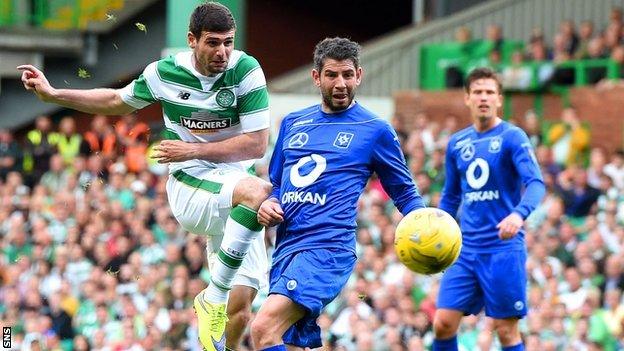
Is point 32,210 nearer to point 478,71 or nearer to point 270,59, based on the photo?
point 270,59

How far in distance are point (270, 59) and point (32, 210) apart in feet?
27.8

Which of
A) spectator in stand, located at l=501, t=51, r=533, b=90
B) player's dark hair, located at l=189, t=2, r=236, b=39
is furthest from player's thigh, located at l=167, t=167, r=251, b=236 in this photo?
spectator in stand, located at l=501, t=51, r=533, b=90

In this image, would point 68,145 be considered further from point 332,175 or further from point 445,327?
point 332,175

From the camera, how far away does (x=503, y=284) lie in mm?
10578

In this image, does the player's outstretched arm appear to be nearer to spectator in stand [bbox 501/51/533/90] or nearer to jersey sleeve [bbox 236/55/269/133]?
jersey sleeve [bbox 236/55/269/133]

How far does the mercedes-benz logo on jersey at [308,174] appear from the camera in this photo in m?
8.52

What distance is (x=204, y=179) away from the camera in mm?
9172

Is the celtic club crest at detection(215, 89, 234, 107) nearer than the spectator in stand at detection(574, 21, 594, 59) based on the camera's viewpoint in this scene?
Yes

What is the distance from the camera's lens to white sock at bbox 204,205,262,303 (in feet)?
28.9

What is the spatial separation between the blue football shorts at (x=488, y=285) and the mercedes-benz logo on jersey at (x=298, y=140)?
2.50m

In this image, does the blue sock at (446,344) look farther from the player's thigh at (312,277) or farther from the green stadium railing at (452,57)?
the green stadium railing at (452,57)

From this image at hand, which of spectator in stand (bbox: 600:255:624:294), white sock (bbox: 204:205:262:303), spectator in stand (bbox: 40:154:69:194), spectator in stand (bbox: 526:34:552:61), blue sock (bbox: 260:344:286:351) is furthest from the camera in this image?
spectator in stand (bbox: 40:154:69:194)

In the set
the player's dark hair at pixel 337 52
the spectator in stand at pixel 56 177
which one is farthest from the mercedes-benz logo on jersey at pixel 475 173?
the spectator in stand at pixel 56 177

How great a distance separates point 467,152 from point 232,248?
8.39 ft
